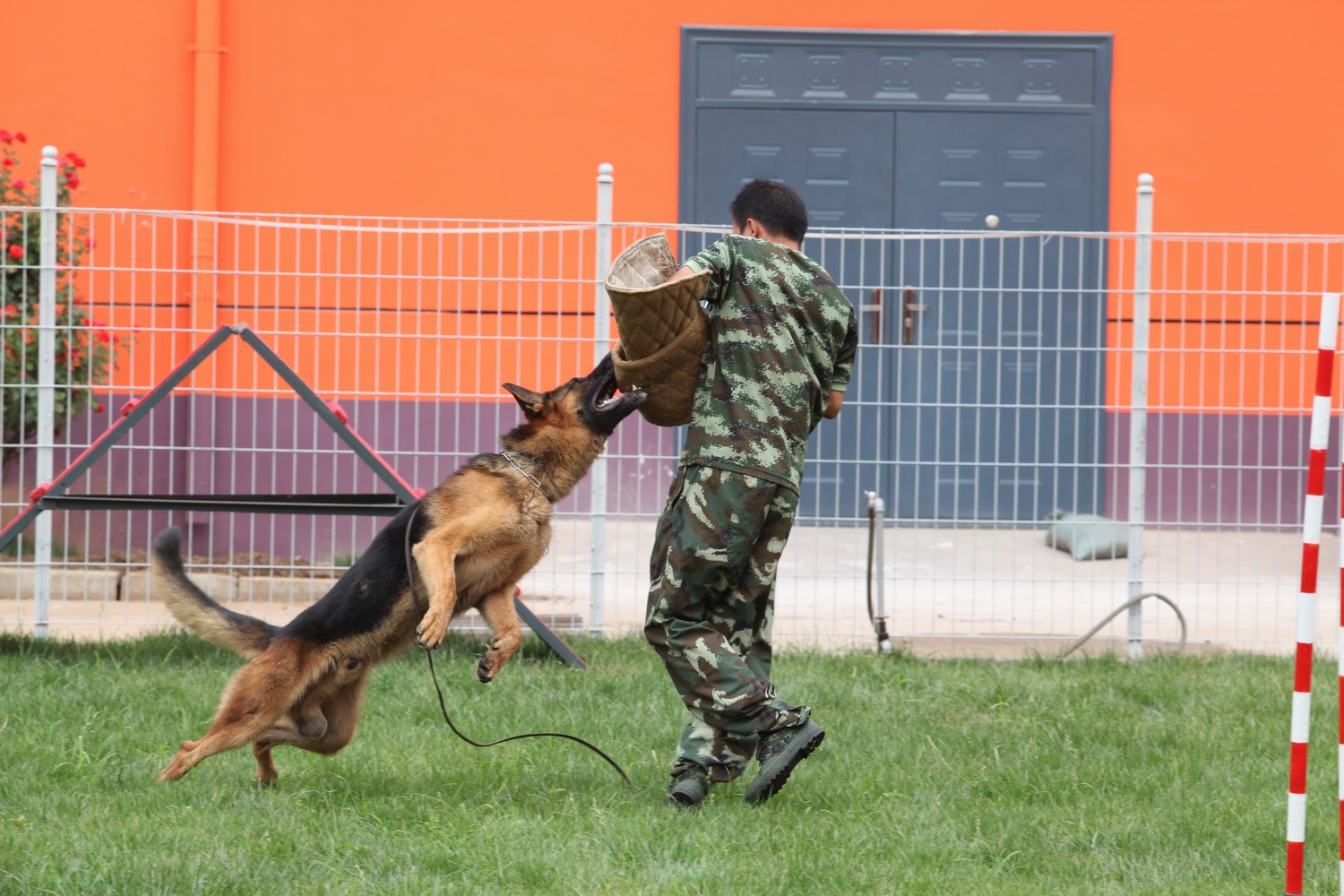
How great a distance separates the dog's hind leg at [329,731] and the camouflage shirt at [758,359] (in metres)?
1.25

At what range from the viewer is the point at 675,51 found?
9.57 m

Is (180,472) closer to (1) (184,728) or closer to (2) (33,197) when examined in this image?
(2) (33,197)

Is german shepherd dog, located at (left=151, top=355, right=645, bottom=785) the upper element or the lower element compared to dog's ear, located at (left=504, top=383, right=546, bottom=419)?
lower

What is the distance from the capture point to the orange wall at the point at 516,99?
9.29m

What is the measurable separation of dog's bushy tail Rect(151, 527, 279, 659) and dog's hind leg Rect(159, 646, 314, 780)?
0.23 metres

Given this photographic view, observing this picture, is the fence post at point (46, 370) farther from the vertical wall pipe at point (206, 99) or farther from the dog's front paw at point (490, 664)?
the dog's front paw at point (490, 664)

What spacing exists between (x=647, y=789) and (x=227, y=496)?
95.2 inches

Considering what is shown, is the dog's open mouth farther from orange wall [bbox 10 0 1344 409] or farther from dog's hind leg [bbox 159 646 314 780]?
orange wall [bbox 10 0 1344 409]

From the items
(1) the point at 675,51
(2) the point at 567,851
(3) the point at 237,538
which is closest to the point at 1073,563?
(2) the point at 567,851

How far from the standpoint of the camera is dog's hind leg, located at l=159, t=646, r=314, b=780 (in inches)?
153

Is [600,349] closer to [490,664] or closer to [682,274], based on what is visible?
[682,274]

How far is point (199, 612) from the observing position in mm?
4191

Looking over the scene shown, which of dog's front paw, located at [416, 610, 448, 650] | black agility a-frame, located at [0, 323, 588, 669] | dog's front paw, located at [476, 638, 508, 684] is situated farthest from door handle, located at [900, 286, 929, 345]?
dog's front paw, located at [416, 610, 448, 650]

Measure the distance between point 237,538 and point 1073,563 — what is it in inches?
170
